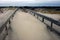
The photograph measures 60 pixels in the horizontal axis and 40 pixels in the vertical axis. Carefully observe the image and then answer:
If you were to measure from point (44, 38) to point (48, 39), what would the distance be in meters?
0.24

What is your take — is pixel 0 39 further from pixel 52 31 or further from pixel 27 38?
pixel 52 31

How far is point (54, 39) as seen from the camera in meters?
6.64

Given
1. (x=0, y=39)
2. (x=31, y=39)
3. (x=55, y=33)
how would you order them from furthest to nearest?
(x=55, y=33) < (x=31, y=39) < (x=0, y=39)

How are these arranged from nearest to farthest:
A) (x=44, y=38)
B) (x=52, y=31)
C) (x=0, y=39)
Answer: (x=0, y=39) < (x=44, y=38) < (x=52, y=31)

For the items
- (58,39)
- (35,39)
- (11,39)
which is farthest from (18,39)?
(58,39)

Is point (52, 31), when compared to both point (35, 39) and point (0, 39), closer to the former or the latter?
point (35, 39)

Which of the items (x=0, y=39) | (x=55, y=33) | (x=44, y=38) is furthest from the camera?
(x=55, y=33)

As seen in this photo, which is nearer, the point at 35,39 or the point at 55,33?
the point at 35,39

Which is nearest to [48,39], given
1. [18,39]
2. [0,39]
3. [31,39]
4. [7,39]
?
[31,39]

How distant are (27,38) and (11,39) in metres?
0.64

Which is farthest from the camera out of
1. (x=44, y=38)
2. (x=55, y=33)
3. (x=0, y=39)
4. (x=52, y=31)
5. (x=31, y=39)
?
(x=52, y=31)

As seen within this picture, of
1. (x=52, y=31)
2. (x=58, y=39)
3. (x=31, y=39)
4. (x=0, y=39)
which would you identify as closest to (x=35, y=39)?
(x=31, y=39)

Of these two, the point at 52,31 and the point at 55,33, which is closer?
the point at 55,33

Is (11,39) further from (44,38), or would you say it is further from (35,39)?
(44,38)
